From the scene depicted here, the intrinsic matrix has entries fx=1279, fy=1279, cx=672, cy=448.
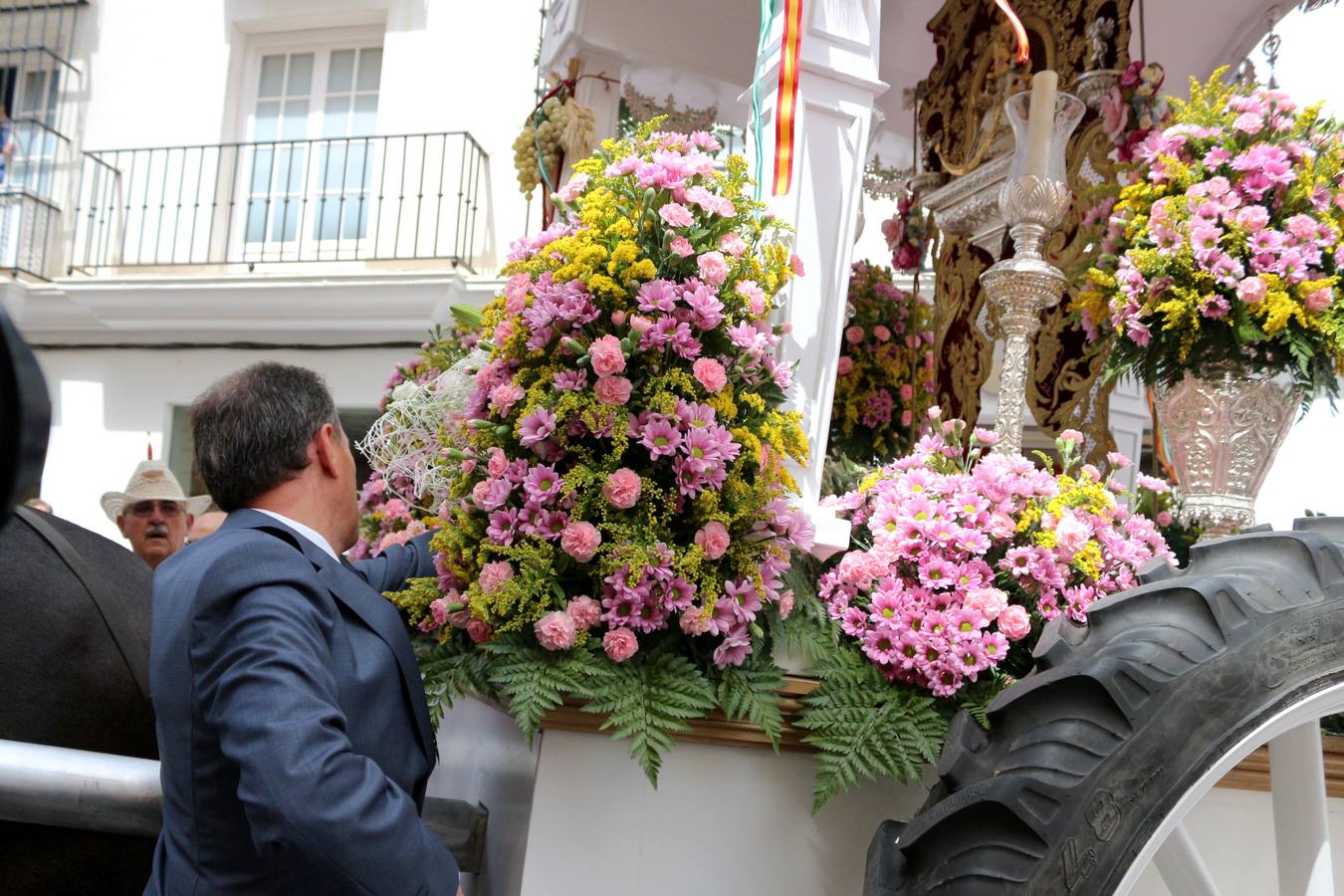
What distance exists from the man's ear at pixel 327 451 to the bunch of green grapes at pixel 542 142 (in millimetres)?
2596

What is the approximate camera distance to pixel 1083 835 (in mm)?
1645

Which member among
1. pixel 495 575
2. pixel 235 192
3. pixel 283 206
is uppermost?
pixel 235 192

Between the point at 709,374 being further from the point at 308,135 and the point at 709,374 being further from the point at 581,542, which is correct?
the point at 308,135

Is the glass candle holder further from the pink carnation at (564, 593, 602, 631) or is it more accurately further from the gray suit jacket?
the gray suit jacket

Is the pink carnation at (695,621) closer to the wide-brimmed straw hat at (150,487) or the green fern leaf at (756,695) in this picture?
the green fern leaf at (756,695)

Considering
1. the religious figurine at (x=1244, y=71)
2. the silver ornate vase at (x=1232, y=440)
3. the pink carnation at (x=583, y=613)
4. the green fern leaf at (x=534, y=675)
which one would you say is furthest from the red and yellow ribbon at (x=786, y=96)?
the religious figurine at (x=1244, y=71)

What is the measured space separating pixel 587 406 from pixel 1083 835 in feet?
3.67

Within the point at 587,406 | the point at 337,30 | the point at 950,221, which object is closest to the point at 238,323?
the point at 337,30

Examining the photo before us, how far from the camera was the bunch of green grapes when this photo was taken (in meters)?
4.59

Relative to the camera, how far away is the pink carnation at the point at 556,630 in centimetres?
222

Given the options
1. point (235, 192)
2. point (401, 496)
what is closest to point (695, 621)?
point (401, 496)

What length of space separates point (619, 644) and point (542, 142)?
2811 millimetres

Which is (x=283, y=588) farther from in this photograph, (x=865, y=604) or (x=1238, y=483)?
(x=1238, y=483)

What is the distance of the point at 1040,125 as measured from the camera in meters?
2.84
